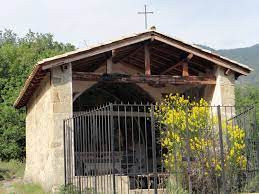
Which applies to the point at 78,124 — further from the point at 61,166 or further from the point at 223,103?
the point at 223,103

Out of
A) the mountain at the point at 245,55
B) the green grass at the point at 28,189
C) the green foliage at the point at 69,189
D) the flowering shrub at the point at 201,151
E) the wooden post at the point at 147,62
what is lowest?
the green grass at the point at 28,189

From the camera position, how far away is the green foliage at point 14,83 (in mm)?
23797

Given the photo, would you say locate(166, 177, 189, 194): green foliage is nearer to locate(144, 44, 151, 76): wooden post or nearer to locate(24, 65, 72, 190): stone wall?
locate(24, 65, 72, 190): stone wall

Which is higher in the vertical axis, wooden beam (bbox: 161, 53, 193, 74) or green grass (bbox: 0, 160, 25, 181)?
wooden beam (bbox: 161, 53, 193, 74)

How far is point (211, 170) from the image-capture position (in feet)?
35.8

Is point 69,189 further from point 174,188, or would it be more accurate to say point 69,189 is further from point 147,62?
point 147,62

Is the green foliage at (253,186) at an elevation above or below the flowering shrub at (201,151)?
below

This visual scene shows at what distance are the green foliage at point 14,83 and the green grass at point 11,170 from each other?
4.95 feet

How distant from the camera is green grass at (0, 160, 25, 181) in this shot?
17.8m

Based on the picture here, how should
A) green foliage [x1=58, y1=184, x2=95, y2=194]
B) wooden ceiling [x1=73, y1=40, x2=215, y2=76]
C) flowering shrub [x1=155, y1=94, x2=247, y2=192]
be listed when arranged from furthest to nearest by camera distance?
wooden ceiling [x1=73, y1=40, x2=215, y2=76] → green foliage [x1=58, y1=184, x2=95, y2=194] → flowering shrub [x1=155, y1=94, x2=247, y2=192]

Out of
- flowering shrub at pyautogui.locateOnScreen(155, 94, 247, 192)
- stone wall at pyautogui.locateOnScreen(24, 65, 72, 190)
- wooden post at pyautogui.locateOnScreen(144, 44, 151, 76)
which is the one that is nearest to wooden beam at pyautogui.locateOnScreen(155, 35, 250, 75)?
wooden post at pyautogui.locateOnScreen(144, 44, 151, 76)

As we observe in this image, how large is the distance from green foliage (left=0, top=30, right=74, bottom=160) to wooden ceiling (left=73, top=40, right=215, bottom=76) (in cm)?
991

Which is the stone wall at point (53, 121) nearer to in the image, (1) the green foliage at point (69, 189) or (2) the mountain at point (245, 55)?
(1) the green foliage at point (69, 189)

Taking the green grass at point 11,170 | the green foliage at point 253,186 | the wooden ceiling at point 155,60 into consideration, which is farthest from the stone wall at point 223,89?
the green grass at point 11,170
